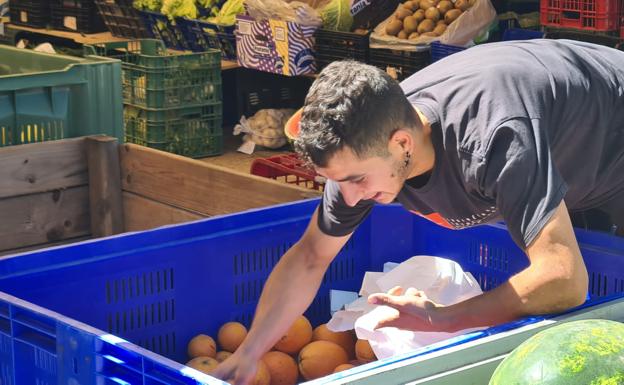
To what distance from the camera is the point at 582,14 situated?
5.21 metres

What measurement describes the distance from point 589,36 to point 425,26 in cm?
128

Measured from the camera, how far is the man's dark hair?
204 centimetres

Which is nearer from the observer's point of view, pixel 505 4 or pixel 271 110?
pixel 505 4

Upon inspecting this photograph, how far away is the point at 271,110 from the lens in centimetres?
731

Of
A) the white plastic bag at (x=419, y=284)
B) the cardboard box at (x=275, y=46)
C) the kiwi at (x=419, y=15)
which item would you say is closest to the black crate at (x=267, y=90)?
the cardboard box at (x=275, y=46)

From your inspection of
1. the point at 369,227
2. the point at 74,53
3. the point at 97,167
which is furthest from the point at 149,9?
the point at 369,227

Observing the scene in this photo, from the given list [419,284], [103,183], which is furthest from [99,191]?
[419,284]

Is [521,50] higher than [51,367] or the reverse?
higher

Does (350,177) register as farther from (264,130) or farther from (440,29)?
(264,130)

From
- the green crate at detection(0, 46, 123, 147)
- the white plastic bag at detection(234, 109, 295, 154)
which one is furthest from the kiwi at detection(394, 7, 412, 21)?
the green crate at detection(0, 46, 123, 147)

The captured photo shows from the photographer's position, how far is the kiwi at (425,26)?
20.5 feet

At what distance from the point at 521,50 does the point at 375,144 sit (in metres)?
0.45

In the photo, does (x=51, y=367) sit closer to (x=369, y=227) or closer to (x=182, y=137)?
(x=369, y=227)

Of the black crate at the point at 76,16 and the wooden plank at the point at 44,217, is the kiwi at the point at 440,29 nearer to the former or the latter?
the wooden plank at the point at 44,217
